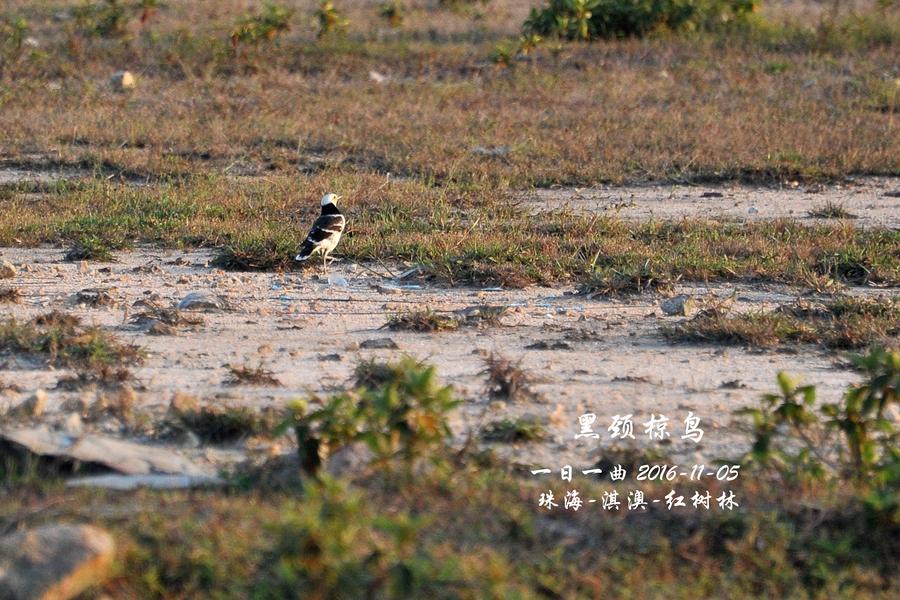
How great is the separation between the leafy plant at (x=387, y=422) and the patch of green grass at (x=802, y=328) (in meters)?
2.46

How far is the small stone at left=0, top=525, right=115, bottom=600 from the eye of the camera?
2.87 m

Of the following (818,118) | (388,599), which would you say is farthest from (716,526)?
(818,118)

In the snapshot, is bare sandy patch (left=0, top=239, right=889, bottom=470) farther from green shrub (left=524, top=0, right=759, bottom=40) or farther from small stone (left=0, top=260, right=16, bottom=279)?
green shrub (left=524, top=0, right=759, bottom=40)

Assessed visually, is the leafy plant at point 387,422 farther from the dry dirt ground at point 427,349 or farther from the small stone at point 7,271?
the small stone at point 7,271

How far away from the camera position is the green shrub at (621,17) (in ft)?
51.6

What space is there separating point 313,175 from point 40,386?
5.25m

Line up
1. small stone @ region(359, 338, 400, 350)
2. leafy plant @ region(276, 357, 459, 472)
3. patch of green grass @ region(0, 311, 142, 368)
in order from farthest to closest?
1. small stone @ region(359, 338, 400, 350)
2. patch of green grass @ region(0, 311, 142, 368)
3. leafy plant @ region(276, 357, 459, 472)

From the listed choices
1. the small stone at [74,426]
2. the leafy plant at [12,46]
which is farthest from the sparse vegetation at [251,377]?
the leafy plant at [12,46]

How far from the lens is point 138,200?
8438 mm

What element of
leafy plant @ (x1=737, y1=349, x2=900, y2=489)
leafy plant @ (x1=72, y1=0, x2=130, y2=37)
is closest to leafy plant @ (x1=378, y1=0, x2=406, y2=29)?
leafy plant @ (x1=72, y1=0, x2=130, y2=37)

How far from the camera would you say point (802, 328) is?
5664 mm

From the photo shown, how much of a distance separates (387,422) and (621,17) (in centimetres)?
1373

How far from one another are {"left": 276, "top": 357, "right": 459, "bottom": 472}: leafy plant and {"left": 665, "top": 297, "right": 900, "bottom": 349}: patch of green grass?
2460mm

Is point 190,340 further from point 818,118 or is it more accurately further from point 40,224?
point 818,118
